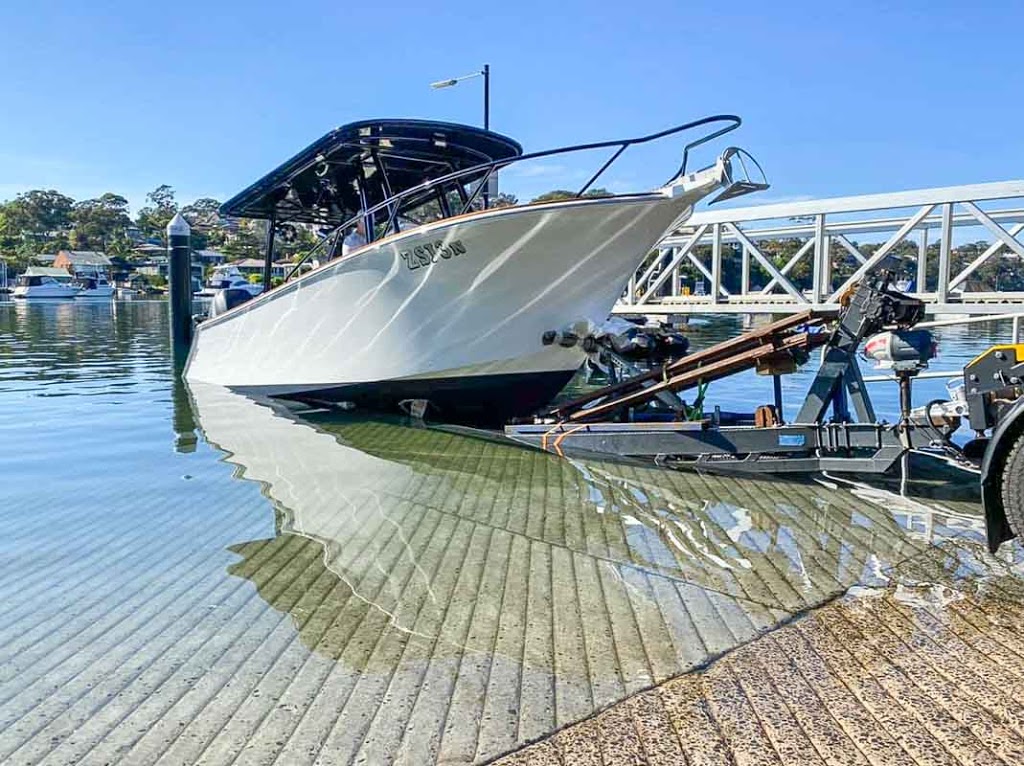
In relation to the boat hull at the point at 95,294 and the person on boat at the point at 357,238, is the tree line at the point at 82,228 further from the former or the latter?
the person on boat at the point at 357,238

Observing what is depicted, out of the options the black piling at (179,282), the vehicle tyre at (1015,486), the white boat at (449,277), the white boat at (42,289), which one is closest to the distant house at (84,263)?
the white boat at (42,289)

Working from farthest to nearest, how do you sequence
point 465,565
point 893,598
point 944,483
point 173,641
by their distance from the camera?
point 944,483 < point 465,565 < point 893,598 < point 173,641

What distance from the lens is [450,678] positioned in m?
3.25

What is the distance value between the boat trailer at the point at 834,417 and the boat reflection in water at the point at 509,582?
290 mm

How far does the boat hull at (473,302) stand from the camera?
8375mm

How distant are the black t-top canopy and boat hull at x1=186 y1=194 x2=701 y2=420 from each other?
122 centimetres

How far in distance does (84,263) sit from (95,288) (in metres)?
11.3

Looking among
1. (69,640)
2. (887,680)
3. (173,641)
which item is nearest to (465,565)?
(173,641)

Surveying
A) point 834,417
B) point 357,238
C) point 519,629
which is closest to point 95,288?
point 357,238

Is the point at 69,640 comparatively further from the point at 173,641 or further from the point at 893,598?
the point at 893,598

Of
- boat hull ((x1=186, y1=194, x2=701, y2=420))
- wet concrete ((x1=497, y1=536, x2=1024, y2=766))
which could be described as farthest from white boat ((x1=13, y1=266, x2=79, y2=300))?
wet concrete ((x1=497, y1=536, x2=1024, y2=766))

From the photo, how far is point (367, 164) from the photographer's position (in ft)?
34.6

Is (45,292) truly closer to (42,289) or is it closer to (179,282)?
(42,289)

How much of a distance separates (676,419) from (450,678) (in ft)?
16.4
